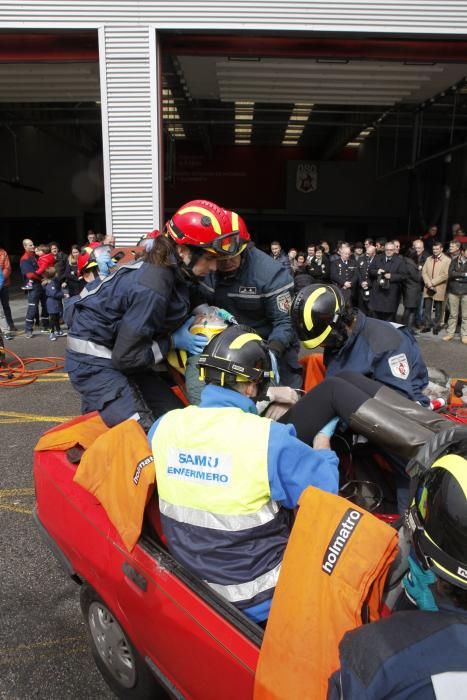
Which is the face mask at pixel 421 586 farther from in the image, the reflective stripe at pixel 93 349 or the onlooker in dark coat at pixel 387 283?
the onlooker in dark coat at pixel 387 283

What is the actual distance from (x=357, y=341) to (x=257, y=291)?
1.05 metres

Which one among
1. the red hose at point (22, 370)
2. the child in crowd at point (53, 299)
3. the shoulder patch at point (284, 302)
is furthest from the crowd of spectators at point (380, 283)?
the shoulder patch at point (284, 302)

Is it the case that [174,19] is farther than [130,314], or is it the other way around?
[174,19]

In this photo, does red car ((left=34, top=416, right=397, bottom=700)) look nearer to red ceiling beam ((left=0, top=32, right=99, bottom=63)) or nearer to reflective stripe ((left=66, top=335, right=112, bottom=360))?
reflective stripe ((left=66, top=335, right=112, bottom=360))

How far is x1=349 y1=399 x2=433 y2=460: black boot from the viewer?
2.07 m

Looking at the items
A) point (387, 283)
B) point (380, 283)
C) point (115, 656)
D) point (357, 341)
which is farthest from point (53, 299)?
point (115, 656)

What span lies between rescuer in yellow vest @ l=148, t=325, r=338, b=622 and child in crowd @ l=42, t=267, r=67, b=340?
28.2 ft

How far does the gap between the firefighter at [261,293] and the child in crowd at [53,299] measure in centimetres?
690

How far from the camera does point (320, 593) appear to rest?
1396mm

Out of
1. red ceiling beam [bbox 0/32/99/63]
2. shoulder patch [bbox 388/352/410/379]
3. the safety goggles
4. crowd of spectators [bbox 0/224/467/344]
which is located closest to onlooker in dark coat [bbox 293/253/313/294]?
crowd of spectators [bbox 0/224/467/344]

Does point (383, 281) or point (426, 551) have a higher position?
point (426, 551)

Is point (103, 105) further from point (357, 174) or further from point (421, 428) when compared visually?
point (357, 174)

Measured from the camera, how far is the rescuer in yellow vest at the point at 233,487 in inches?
63.3

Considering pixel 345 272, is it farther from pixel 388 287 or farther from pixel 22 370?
pixel 22 370
